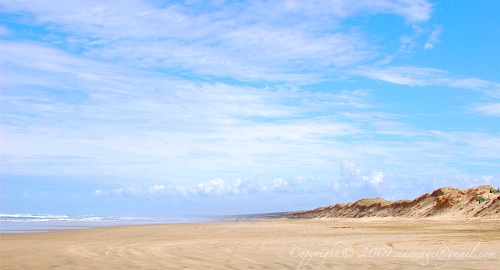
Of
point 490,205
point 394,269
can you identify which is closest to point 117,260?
point 394,269

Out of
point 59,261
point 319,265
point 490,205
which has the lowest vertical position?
point 490,205

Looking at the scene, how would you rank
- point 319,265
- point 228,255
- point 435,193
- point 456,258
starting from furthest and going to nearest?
point 435,193 < point 228,255 < point 456,258 < point 319,265

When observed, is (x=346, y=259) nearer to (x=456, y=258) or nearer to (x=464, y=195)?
(x=456, y=258)

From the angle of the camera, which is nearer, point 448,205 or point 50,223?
point 448,205

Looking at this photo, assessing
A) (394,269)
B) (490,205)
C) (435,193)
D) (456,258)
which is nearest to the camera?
(394,269)

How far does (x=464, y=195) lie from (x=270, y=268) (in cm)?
3936

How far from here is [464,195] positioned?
3931 cm

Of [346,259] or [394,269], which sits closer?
[394,269]

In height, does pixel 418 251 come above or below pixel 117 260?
below

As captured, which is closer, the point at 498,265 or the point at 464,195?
the point at 498,265

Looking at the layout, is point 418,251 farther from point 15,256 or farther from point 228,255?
point 15,256

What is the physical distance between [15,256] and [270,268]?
866cm

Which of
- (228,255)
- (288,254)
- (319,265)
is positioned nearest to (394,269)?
(319,265)

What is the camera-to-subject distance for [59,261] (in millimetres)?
9977
